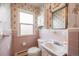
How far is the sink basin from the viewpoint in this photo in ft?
4.65

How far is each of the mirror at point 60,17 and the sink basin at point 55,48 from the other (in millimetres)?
230

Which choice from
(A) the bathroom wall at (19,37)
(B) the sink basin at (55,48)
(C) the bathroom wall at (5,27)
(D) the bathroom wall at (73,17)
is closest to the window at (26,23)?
(A) the bathroom wall at (19,37)

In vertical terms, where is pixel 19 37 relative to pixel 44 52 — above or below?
above

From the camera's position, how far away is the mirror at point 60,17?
142 centimetres

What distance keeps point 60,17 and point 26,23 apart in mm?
427

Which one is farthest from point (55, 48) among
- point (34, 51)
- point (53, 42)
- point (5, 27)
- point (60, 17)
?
point (5, 27)

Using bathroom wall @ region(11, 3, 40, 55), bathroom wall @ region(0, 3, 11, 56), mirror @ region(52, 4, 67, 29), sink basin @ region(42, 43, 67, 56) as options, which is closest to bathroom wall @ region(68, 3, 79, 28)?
mirror @ region(52, 4, 67, 29)

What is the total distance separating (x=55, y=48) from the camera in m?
1.45

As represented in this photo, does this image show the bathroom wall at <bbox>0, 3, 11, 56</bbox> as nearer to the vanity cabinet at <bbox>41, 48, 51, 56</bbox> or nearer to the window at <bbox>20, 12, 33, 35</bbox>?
the window at <bbox>20, 12, 33, 35</bbox>

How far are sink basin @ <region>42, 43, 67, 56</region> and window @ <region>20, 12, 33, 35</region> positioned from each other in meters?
0.26

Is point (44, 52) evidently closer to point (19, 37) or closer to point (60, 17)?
point (19, 37)

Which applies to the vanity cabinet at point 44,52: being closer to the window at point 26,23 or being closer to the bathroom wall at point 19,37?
the bathroom wall at point 19,37

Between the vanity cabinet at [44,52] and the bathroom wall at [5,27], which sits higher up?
the bathroom wall at [5,27]

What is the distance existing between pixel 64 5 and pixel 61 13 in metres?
→ 0.10
